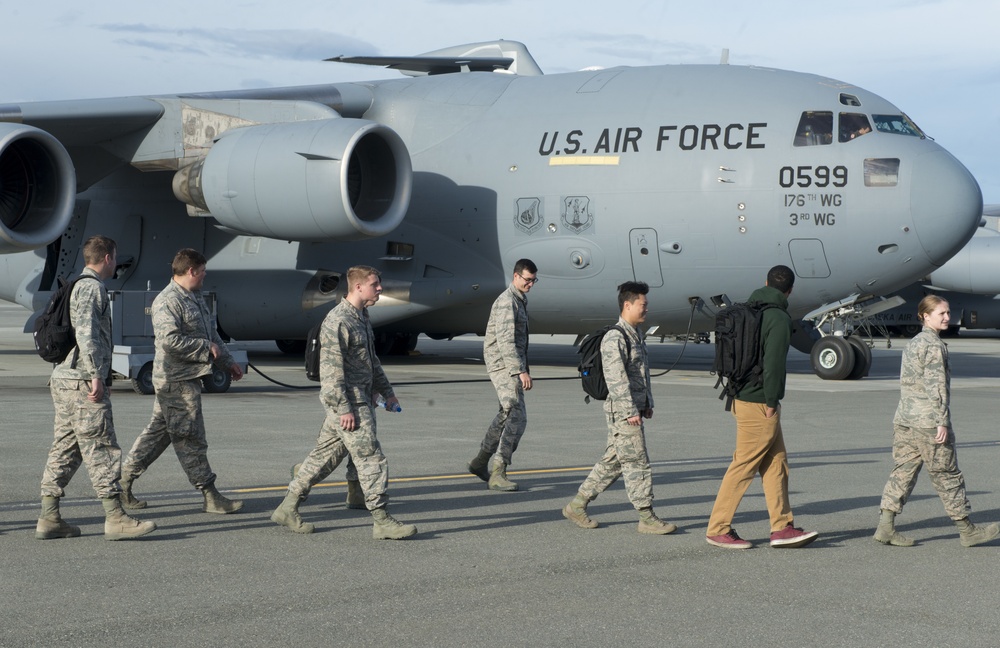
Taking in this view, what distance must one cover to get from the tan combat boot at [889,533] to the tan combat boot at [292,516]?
321 centimetres

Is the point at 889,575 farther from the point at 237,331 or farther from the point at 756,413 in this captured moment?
the point at 237,331

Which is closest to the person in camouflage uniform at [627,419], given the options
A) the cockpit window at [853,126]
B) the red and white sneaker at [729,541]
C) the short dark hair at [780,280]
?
the red and white sneaker at [729,541]

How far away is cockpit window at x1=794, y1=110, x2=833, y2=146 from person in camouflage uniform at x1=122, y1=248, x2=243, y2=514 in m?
11.6

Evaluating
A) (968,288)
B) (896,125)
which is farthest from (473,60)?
(968,288)

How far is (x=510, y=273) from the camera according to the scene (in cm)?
1930

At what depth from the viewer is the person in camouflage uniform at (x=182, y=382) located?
7797 mm

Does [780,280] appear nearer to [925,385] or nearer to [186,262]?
[925,385]

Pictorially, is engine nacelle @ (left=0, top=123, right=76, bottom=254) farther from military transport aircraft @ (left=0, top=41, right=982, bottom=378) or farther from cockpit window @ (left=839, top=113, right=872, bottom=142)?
cockpit window @ (left=839, top=113, right=872, bottom=142)

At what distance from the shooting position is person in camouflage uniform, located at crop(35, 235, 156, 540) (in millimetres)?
7062

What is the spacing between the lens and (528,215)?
18.9 metres

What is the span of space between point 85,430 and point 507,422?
3.04m

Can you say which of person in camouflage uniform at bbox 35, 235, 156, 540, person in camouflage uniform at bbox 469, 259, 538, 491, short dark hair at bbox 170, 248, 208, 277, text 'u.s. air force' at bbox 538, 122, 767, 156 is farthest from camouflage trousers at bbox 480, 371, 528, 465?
text 'u.s. air force' at bbox 538, 122, 767, 156

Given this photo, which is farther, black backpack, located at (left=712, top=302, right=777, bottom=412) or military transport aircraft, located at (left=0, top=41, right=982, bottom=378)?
military transport aircraft, located at (left=0, top=41, right=982, bottom=378)

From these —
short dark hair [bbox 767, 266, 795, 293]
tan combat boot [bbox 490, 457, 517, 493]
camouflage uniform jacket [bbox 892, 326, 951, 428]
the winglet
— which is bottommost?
tan combat boot [bbox 490, 457, 517, 493]
